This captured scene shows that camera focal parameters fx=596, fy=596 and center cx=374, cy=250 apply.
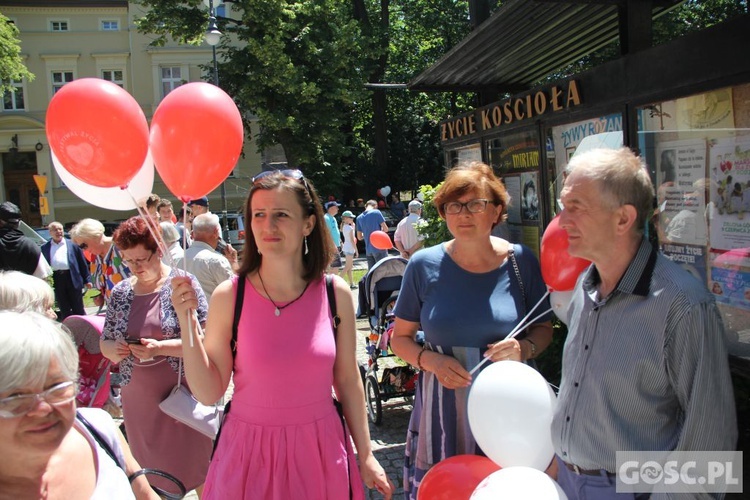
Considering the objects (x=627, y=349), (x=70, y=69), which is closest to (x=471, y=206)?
(x=627, y=349)

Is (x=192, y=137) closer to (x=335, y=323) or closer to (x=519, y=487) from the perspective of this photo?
(x=335, y=323)

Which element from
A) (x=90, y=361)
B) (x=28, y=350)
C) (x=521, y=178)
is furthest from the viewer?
(x=521, y=178)

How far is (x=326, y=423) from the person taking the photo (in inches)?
93.7

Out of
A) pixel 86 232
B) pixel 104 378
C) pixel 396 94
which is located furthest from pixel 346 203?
pixel 104 378

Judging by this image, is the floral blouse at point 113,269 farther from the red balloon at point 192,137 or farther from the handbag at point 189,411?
the red balloon at point 192,137

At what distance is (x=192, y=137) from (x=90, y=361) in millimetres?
2298

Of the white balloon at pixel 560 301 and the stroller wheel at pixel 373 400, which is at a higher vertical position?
the white balloon at pixel 560 301

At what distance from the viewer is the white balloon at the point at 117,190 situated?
9.77 ft

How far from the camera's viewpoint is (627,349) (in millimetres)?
1842

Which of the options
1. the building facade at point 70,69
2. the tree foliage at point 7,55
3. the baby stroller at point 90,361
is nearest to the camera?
the baby stroller at point 90,361

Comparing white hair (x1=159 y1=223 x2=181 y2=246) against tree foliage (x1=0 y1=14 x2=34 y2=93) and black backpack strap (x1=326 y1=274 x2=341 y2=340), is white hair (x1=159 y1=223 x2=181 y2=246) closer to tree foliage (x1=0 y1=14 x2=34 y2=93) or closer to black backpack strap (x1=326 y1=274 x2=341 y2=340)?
black backpack strap (x1=326 y1=274 x2=341 y2=340)

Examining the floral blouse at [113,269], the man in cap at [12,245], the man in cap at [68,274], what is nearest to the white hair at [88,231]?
the man in cap at [12,245]

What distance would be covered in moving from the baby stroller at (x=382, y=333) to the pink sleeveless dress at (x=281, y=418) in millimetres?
2976

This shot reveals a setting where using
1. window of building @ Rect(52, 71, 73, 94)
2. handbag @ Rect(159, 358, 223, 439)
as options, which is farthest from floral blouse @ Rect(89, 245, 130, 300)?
window of building @ Rect(52, 71, 73, 94)
